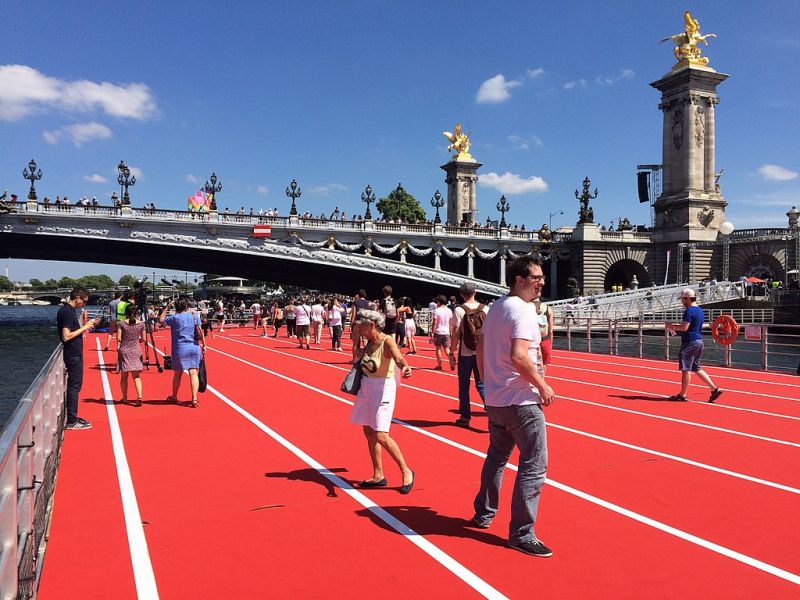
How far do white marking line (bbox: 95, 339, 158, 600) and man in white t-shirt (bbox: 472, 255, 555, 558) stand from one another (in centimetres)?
265

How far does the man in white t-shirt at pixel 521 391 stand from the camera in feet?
16.6

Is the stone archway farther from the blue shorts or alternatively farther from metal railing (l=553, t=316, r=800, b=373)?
the blue shorts

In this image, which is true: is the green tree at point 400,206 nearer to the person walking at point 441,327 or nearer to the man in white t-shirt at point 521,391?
the person walking at point 441,327

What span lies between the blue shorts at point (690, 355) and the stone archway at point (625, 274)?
2095 inches

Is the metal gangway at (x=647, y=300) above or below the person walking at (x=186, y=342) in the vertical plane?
above

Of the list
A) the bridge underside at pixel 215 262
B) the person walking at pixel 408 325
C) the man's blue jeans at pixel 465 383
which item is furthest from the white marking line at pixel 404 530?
the bridge underside at pixel 215 262

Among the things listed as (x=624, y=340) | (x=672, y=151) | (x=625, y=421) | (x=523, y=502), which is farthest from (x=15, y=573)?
(x=672, y=151)

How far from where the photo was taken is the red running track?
4789 mm

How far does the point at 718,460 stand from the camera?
809 cm

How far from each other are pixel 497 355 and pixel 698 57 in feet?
205

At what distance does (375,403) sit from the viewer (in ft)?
21.7

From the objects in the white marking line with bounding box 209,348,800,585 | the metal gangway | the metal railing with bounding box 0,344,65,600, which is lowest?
the white marking line with bounding box 209,348,800,585

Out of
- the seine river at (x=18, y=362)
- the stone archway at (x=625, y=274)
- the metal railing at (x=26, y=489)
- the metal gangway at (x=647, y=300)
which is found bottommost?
the seine river at (x=18, y=362)

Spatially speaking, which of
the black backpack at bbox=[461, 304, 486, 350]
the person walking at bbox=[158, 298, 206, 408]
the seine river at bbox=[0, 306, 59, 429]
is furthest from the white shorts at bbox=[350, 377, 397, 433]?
the seine river at bbox=[0, 306, 59, 429]
